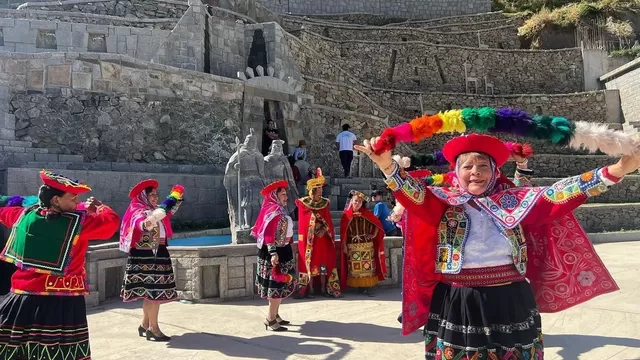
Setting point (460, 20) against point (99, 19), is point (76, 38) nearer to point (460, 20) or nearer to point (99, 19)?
point (99, 19)

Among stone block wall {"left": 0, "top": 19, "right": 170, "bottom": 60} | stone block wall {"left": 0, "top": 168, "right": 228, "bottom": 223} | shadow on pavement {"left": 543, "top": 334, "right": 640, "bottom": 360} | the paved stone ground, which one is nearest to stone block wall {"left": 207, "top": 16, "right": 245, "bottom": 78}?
stone block wall {"left": 0, "top": 19, "right": 170, "bottom": 60}

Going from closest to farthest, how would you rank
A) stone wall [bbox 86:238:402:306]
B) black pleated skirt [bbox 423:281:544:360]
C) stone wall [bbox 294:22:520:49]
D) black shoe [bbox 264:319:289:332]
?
black pleated skirt [bbox 423:281:544:360]
black shoe [bbox 264:319:289:332]
stone wall [bbox 86:238:402:306]
stone wall [bbox 294:22:520:49]

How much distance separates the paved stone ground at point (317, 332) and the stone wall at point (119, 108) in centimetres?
594

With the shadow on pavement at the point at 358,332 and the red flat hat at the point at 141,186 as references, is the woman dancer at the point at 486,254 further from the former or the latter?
the red flat hat at the point at 141,186

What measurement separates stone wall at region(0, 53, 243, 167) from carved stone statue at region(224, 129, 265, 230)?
14.2 feet

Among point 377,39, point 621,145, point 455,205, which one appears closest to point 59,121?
point 455,205

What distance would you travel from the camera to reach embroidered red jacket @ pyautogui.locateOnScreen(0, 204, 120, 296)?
3.46m

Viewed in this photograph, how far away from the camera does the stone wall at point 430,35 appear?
1064 inches

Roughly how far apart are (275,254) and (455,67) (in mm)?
23486

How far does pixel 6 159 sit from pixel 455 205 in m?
10.5

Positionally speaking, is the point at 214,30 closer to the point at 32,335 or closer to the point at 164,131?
the point at 164,131

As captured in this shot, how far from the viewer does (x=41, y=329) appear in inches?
133

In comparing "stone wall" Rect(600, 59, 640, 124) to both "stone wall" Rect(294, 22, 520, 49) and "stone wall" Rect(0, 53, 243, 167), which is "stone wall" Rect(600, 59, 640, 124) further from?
"stone wall" Rect(0, 53, 243, 167)

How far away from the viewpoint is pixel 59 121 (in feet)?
37.7
